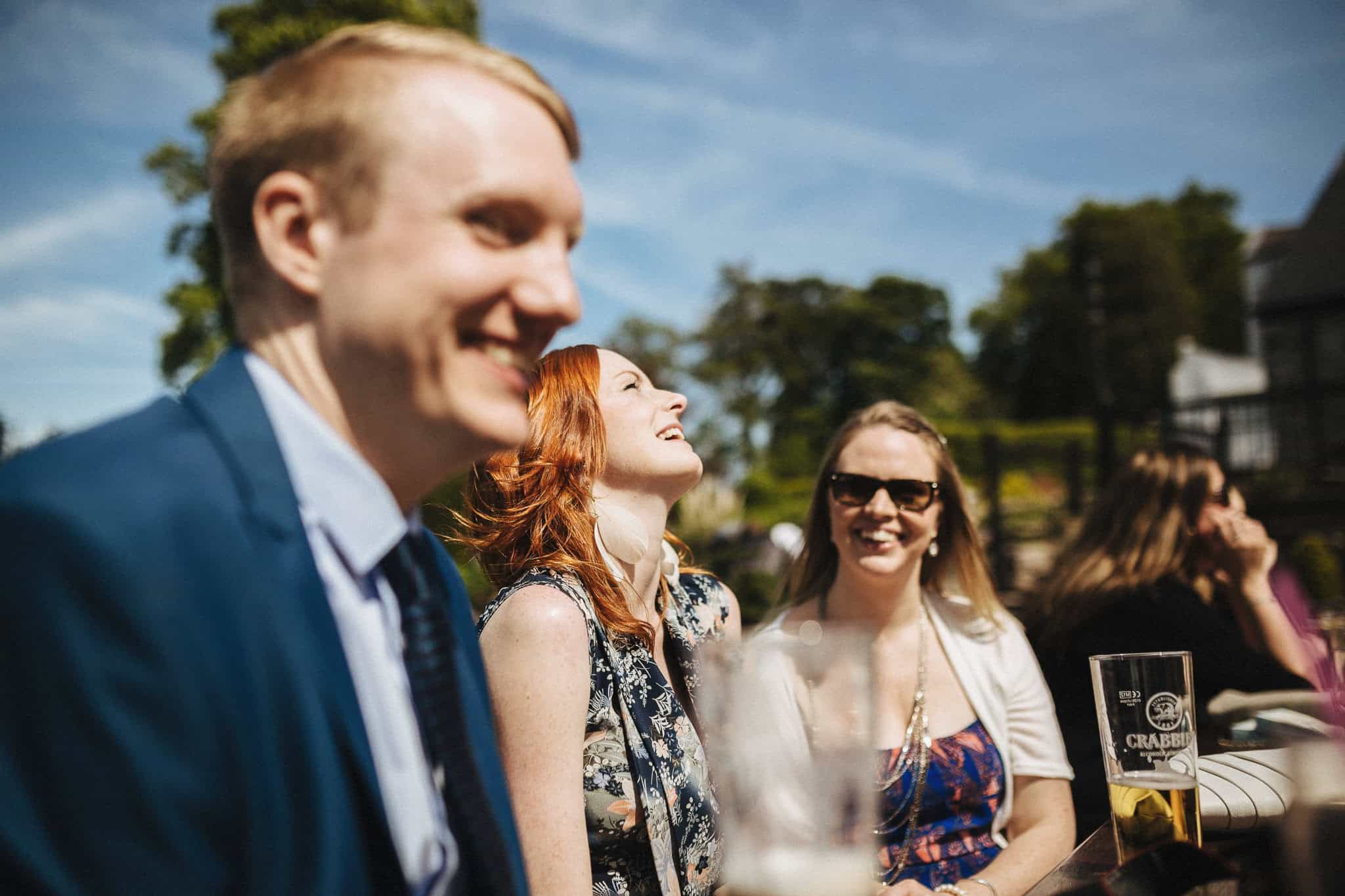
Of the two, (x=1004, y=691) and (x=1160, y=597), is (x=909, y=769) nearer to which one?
(x=1004, y=691)

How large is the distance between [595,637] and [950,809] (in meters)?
1.34

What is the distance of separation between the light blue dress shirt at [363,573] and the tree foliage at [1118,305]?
5206 centimetres

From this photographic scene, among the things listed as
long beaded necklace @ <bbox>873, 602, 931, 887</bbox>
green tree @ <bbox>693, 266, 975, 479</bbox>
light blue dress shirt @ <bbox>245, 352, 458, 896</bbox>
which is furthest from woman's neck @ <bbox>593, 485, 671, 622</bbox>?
green tree @ <bbox>693, 266, 975, 479</bbox>

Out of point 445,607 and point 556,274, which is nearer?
point 556,274

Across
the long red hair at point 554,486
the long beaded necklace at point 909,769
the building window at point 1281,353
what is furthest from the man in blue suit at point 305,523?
the building window at point 1281,353

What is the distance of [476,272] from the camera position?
38.6 inches

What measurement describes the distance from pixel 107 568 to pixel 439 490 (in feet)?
20.6

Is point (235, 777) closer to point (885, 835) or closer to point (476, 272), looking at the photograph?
point (476, 272)

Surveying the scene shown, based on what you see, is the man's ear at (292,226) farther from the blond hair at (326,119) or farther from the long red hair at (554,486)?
the long red hair at (554,486)

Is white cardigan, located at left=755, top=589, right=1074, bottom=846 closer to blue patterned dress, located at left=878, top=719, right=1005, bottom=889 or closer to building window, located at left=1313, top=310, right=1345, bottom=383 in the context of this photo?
blue patterned dress, located at left=878, top=719, right=1005, bottom=889

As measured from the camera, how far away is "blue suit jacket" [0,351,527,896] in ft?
2.64

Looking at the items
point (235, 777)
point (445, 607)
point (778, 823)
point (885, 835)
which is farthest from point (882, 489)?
point (235, 777)

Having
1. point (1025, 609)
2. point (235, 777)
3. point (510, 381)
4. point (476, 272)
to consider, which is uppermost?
point (476, 272)

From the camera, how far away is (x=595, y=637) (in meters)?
1.95
